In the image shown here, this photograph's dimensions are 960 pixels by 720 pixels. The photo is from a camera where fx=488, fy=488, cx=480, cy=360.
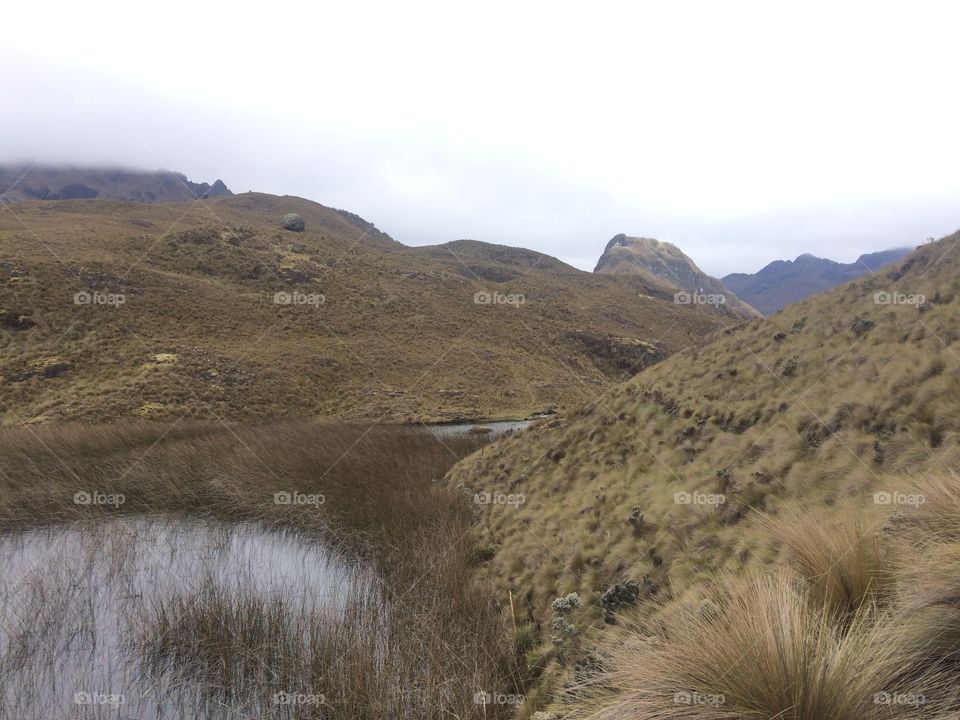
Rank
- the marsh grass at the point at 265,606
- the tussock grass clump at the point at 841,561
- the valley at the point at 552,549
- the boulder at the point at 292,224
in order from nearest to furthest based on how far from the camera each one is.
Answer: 1. the valley at the point at 552,549
2. the tussock grass clump at the point at 841,561
3. the marsh grass at the point at 265,606
4. the boulder at the point at 292,224

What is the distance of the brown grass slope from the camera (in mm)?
30891

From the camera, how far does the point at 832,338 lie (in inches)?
390

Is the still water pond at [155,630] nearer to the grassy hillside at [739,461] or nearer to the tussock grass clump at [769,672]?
the grassy hillside at [739,461]

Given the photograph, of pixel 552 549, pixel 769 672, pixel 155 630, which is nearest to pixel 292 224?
pixel 155 630

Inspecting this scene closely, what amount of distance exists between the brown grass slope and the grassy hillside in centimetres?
2619

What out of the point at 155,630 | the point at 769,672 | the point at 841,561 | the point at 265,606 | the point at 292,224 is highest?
the point at 292,224

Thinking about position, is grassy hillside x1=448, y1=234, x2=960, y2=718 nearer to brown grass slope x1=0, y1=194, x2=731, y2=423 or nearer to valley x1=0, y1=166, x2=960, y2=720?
valley x1=0, y1=166, x2=960, y2=720

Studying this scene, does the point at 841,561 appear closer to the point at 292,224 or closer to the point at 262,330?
the point at 262,330

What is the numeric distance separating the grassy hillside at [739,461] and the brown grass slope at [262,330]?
85.9 feet

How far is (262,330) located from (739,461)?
145ft

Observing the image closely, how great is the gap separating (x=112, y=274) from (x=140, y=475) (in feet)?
121

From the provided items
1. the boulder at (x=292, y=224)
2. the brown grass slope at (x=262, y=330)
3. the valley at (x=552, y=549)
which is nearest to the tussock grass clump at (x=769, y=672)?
the valley at (x=552, y=549)

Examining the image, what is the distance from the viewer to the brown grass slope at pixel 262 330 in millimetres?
30891

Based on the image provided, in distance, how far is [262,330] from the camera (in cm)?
4438
